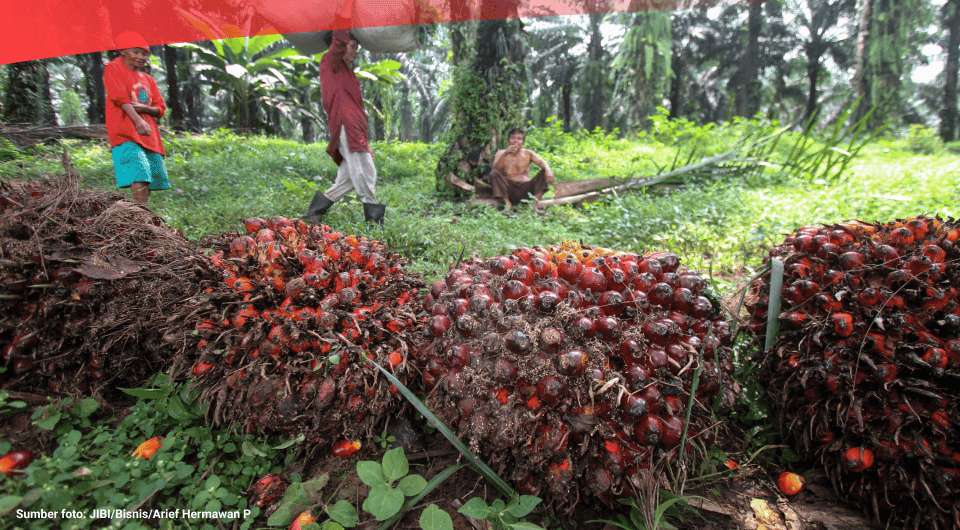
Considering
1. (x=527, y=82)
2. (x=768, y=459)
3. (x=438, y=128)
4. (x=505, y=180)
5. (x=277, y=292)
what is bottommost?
(x=768, y=459)

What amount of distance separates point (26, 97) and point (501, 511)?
11449 millimetres

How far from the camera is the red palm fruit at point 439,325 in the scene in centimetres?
139

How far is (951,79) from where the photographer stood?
57.9 ft

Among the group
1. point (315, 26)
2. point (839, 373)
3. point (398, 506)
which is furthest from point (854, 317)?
point (315, 26)

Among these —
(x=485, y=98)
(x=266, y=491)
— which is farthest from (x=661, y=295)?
(x=485, y=98)

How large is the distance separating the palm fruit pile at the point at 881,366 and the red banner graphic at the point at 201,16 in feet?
16.4

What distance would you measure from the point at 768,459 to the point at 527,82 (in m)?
7.35

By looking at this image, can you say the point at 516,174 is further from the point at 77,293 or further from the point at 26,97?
the point at 26,97

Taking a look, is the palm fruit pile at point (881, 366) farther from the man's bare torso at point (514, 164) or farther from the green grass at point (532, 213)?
the man's bare torso at point (514, 164)

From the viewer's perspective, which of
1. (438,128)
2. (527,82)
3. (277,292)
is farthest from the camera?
(438,128)

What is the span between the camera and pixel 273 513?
127 centimetres

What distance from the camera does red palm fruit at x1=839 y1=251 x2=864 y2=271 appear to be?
1.48m

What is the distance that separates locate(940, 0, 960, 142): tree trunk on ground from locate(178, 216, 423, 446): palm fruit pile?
25.7 metres

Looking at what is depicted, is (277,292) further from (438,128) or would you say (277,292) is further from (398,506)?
(438,128)
